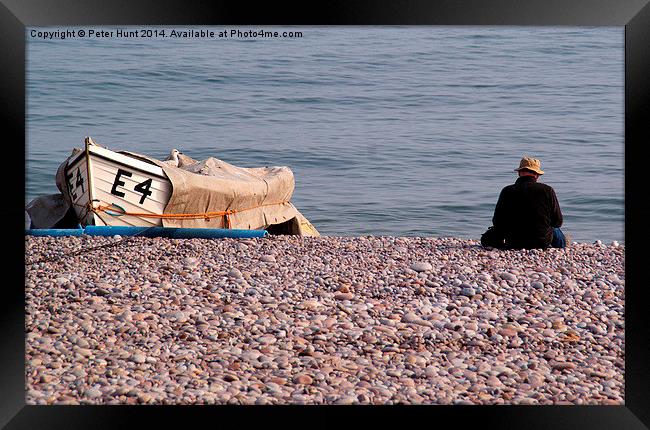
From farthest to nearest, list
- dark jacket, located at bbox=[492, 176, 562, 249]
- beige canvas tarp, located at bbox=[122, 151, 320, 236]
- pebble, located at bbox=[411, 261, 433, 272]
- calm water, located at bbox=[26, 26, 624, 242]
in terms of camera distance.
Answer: calm water, located at bbox=[26, 26, 624, 242] → beige canvas tarp, located at bbox=[122, 151, 320, 236] → dark jacket, located at bbox=[492, 176, 562, 249] → pebble, located at bbox=[411, 261, 433, 272]

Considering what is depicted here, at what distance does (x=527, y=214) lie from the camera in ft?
35.7

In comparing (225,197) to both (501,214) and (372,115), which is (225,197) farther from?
(372,115)

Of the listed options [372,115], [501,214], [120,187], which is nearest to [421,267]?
[501,214]

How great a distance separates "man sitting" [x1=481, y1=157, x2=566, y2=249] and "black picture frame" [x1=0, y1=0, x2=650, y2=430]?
21.1 ft

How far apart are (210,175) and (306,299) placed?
5.27 meters

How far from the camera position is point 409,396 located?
18.9 ft

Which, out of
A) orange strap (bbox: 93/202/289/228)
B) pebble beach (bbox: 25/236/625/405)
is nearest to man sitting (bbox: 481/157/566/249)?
pebble beach (bbox: 25/236/625/405)

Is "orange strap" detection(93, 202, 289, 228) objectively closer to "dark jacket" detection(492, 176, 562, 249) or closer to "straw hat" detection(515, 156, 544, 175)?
A: "dark jacket" detection(492, 176, 562, 249)

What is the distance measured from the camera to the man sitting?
425 inches

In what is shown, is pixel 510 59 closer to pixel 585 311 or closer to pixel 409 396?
pixel 585 311

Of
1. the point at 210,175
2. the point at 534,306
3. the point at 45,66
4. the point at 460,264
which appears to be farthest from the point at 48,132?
the point at 534,306

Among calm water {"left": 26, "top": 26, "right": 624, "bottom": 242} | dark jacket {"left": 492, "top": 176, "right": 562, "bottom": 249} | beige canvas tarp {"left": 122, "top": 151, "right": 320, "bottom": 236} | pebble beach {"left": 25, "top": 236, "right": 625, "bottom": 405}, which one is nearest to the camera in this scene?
pebble beach {"left": 25, "top": 236, "right": 625, "bottom": 405}
